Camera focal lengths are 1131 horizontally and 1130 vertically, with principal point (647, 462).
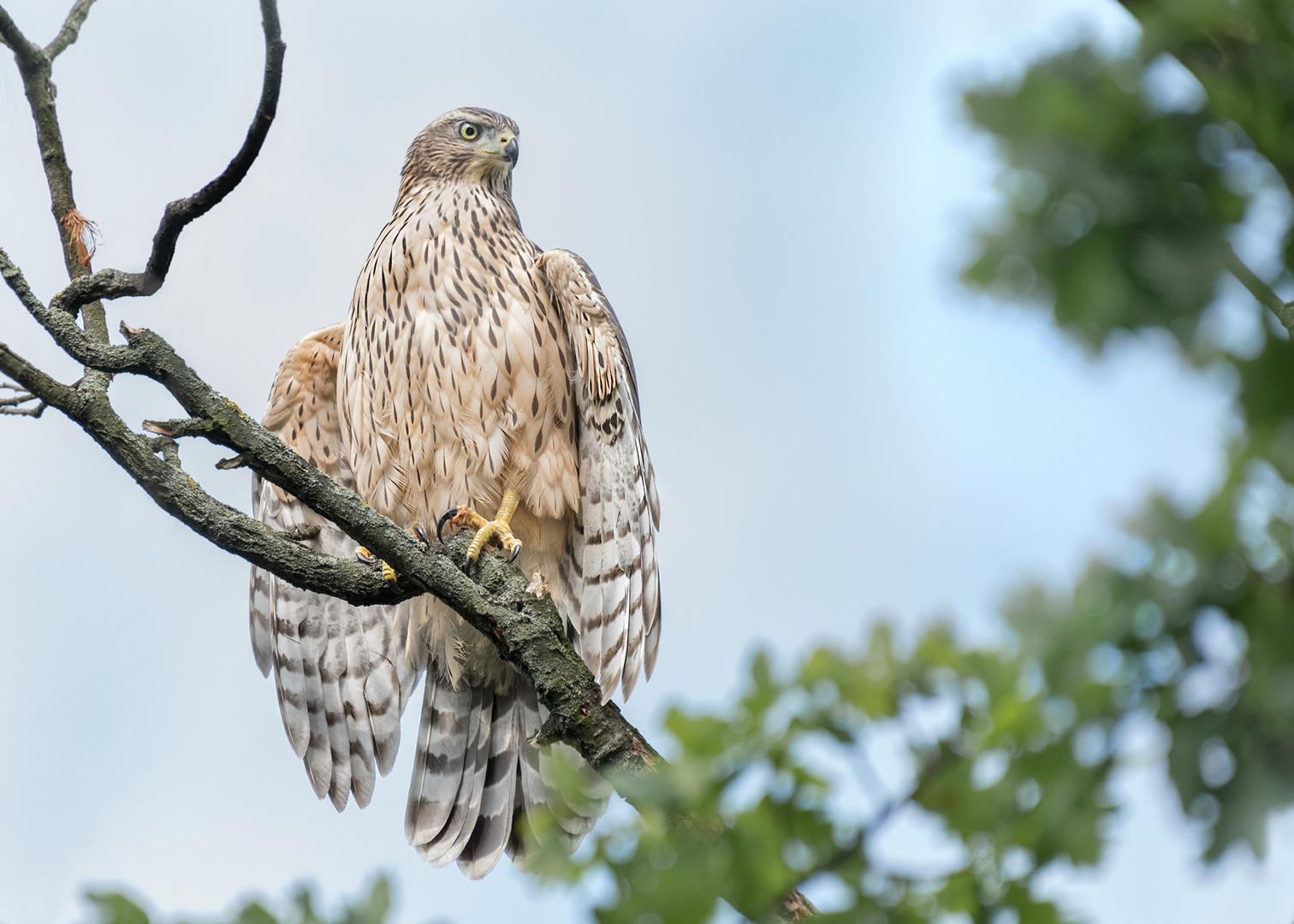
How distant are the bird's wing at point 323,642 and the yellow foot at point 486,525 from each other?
0.74 metres

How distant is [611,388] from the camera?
4.30 metres

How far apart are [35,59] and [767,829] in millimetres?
3451

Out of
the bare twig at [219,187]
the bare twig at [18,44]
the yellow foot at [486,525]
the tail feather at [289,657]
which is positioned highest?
the bare twig at [18,44]

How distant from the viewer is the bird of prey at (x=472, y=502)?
14.0 feet

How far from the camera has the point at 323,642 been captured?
15.5 feet

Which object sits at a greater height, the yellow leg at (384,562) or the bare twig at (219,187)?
the bare twig at (219,187)

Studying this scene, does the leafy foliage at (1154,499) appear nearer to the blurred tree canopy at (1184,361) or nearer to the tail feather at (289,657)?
the blurred tree canopy at (1184,361)

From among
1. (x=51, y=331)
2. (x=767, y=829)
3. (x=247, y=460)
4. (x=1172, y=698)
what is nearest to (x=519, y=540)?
(x=247, y=460)

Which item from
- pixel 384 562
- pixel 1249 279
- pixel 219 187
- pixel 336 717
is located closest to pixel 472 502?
pixel 384 562

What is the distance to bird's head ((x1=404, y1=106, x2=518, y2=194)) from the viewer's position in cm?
513

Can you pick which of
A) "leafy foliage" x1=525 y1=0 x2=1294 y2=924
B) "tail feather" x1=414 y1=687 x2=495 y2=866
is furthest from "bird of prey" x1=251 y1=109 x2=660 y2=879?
"leafy foliage" x1=525 y1=0 x2=1294 y2=924

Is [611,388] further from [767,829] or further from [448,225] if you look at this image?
[767,829]

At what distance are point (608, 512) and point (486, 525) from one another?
550 millimetres

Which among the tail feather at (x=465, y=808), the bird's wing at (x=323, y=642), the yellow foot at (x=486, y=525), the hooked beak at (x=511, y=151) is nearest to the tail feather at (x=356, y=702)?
the bird's wing at (x=323, y=642)
